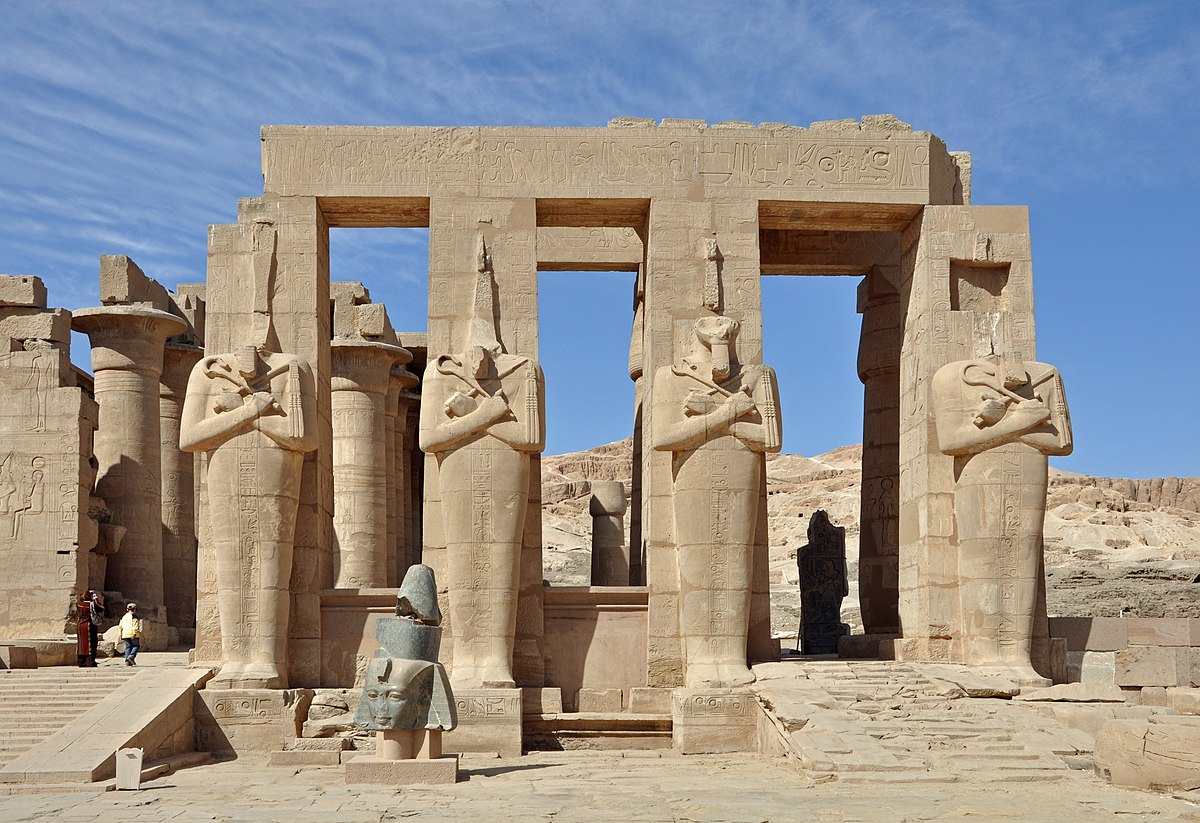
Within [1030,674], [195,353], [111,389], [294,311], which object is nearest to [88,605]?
[294,311]

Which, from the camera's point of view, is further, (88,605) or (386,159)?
(88,605)

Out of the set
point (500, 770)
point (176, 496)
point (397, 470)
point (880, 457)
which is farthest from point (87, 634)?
point (880, 457)

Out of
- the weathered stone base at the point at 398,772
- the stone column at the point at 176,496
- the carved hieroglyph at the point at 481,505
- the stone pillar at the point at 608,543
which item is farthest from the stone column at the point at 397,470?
the weathered stone base at the point at 398,772

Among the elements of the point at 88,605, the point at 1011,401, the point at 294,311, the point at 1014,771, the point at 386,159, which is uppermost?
the point at 386,159

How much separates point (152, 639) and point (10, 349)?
208 inches

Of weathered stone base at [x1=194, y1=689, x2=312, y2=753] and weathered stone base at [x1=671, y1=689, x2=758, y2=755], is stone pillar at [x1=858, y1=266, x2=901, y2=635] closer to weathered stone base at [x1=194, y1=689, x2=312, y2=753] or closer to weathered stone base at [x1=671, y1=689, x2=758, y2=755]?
weathered stone base at [x1=671, y1=689, x2=758, y2=755]

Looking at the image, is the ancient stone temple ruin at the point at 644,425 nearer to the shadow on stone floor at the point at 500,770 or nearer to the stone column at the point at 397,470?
the shadow on stone floor at the point at 500,770

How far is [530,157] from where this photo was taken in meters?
17.2

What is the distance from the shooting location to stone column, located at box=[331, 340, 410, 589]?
79.4ft

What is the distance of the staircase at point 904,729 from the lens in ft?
39.7

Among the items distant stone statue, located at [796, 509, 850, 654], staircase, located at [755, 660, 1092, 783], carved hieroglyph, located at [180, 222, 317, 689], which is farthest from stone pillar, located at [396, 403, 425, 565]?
staircase, located at [755, 660, 1092, 783]

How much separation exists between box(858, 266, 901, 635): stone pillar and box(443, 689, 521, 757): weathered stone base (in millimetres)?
7333

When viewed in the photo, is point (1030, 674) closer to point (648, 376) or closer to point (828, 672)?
point (828, 672)

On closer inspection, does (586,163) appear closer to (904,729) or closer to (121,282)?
(904,729)
